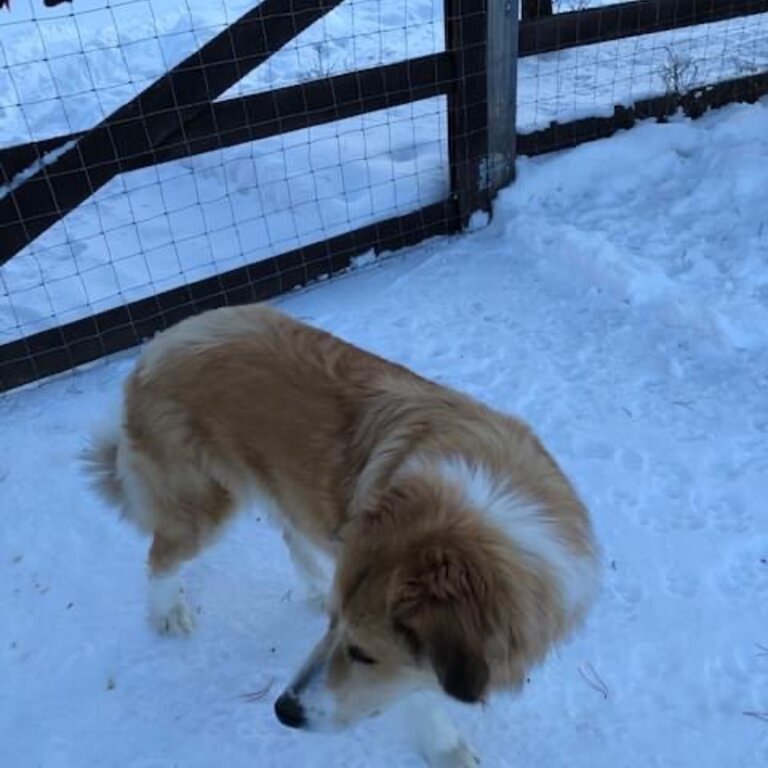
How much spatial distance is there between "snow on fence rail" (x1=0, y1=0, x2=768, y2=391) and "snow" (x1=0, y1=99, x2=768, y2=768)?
245 millimetres

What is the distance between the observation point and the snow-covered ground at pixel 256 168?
5.02m

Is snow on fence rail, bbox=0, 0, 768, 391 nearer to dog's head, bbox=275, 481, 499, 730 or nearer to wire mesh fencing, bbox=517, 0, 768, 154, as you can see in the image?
wire mesh fencing, bbox=517, 0, 768, 154

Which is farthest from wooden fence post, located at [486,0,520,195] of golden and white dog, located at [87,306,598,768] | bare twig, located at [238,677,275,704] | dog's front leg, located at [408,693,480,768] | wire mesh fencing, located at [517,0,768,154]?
dog's front leg, located at [408,693,480,768]

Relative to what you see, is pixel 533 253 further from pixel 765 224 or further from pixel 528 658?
pixel 528 658

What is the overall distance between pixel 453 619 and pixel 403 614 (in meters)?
0.12

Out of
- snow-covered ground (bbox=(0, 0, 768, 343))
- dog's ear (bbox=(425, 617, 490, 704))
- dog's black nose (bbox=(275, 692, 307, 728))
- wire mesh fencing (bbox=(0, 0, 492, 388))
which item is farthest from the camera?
snow-covered ground (bbox=(0, 0, 768, 343))

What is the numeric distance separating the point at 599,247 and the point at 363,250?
1.37 metres

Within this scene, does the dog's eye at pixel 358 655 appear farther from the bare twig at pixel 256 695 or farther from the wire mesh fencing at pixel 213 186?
the wire mesh fencing at pixel 213 186

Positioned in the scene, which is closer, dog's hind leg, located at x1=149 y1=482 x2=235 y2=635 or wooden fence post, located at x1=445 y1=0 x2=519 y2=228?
dog's hind leg, located at x1=149 y1=482 x2=235 y2=635

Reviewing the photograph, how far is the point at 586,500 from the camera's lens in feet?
10.9

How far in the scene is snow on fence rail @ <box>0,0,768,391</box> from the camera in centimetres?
425

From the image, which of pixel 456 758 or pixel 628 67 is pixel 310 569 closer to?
pixel 456 758

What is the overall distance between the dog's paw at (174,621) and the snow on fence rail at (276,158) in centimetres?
187

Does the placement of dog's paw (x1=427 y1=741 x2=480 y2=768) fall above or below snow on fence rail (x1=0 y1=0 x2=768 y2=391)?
below
